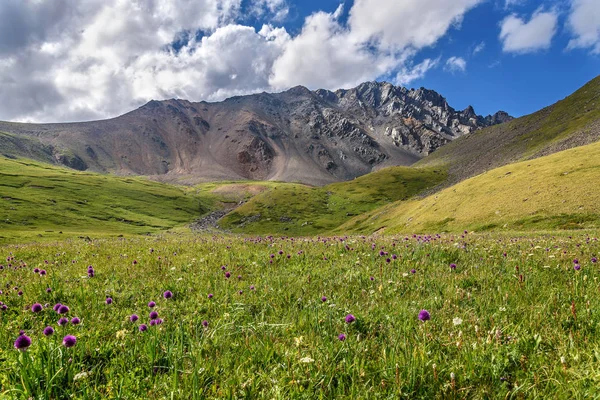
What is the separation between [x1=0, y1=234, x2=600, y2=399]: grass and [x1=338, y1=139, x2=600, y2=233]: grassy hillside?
4704 centimetres

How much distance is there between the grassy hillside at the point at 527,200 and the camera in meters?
46.1

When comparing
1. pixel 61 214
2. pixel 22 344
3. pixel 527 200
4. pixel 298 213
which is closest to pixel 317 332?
pixel 22 344

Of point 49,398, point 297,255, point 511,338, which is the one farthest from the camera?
point 297,255

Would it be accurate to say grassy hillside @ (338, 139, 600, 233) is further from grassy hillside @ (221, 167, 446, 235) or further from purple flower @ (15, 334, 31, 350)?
grassy hillside @ (221, 167, 446, 235)

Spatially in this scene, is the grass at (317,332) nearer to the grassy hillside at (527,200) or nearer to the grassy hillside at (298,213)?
the grassy hillside at (527,200)

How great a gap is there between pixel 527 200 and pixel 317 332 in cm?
6439

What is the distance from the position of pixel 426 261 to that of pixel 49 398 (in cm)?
861

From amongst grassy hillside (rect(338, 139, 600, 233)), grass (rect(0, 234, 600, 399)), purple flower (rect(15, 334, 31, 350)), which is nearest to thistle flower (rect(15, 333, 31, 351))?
purple flower (rect(15, 334, 31, 350))

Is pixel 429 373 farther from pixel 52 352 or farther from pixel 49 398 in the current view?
pixel 52 352

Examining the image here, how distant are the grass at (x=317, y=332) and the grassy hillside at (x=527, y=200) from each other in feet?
154

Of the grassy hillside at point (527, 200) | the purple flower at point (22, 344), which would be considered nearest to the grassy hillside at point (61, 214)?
the grassy hillside at point (527, 200)

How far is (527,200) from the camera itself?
55.4 meters

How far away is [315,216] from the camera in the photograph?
16850 centimetres

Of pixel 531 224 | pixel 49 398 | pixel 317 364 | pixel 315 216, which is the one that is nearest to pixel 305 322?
pixel 317 364
